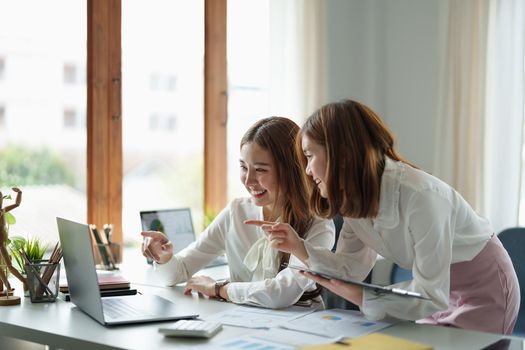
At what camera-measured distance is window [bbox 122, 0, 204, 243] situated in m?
3.39

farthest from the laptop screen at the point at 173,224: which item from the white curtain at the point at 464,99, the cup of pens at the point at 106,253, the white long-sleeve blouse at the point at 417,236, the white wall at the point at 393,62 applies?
the white curtain at the point at 464,99

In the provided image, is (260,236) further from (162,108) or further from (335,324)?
(162,108)

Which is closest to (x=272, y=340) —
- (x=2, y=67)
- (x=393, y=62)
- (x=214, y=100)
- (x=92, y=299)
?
(x=92, y=299)

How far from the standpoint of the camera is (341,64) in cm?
430

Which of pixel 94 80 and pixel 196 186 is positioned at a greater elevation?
pixel 94 80

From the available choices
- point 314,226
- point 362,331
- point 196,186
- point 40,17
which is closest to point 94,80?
point 40,17

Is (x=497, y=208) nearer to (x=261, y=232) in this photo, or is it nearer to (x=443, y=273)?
(x=261, y=232)

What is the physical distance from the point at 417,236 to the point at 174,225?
144 centimetres

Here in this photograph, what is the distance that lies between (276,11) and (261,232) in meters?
1.80

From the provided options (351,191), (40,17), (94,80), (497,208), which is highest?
(40,17)

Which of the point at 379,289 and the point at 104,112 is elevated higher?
the point at 104,112

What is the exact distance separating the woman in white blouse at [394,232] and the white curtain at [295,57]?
1.92 metres

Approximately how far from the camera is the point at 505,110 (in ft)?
12.6

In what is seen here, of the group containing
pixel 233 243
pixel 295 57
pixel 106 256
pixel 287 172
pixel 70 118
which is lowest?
pixel 106 256
